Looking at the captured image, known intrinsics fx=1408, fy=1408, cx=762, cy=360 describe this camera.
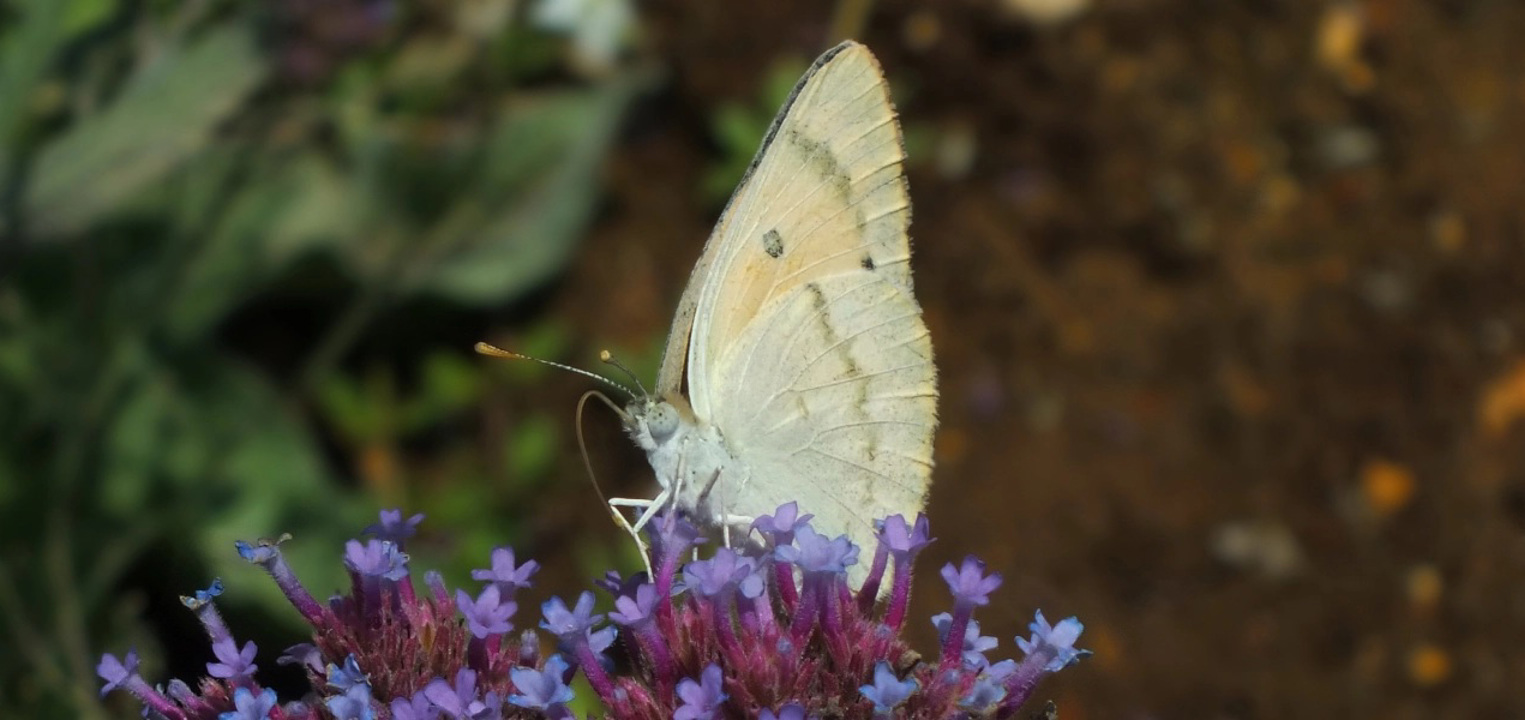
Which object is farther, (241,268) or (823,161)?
(241,268)

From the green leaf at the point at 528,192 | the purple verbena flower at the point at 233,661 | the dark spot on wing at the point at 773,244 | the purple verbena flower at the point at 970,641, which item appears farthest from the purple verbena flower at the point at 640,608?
the green leaf at the point at 528,192

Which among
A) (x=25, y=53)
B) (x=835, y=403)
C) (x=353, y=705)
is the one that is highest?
(x=835, y=403)

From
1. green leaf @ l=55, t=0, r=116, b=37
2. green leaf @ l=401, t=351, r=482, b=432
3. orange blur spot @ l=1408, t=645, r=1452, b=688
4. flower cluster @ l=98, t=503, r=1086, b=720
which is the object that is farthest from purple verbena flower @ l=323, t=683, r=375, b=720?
orange blur spot @ l=1408, t=645, r=1452, b=688

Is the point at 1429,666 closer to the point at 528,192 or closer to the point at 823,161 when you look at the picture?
the point at 823,161

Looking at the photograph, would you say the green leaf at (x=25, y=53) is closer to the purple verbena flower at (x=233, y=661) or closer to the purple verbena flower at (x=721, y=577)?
the purple verbena flower at (x=233, y=661)

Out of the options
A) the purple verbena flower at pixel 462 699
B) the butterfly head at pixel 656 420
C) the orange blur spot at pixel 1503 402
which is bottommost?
the purple verbena flower at pixel 462 699

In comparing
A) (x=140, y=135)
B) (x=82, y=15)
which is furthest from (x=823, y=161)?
(x=82, y=15)
